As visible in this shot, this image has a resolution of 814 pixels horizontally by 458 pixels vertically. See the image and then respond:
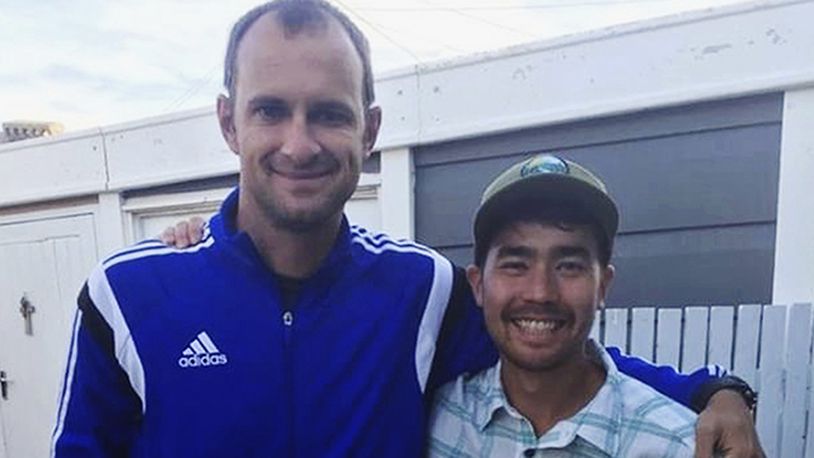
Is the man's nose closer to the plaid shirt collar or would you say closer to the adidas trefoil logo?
the adidas trefoil logo

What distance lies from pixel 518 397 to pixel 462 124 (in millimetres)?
1729

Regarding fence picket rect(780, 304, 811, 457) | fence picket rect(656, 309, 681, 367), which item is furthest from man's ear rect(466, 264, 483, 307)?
fence picket rect(780, 304, 811, 457)

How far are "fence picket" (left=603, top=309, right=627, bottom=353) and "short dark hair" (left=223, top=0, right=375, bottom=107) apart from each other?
1.64m

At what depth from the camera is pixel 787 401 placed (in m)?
2.40

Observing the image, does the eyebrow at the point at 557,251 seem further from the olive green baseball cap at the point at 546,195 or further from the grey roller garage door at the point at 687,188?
the grey roller garage door at the point at 687,188

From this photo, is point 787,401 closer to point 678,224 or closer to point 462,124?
point 678,224

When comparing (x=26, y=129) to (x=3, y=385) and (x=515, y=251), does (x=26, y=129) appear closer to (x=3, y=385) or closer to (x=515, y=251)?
(x=3, y=385)

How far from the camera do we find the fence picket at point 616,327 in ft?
8.71

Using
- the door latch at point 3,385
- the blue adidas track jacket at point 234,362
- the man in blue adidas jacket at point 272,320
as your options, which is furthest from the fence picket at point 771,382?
the door latch at point 3,385

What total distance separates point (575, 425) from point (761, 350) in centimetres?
148

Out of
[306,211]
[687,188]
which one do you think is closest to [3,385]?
[306,211]

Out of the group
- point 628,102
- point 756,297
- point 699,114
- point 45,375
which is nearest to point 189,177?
point 45,375

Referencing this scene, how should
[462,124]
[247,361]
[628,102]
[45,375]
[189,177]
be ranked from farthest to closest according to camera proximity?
[45,375] < [189,177] < [462,124] < [628,102] < [247,361]

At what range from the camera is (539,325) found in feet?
4.27
